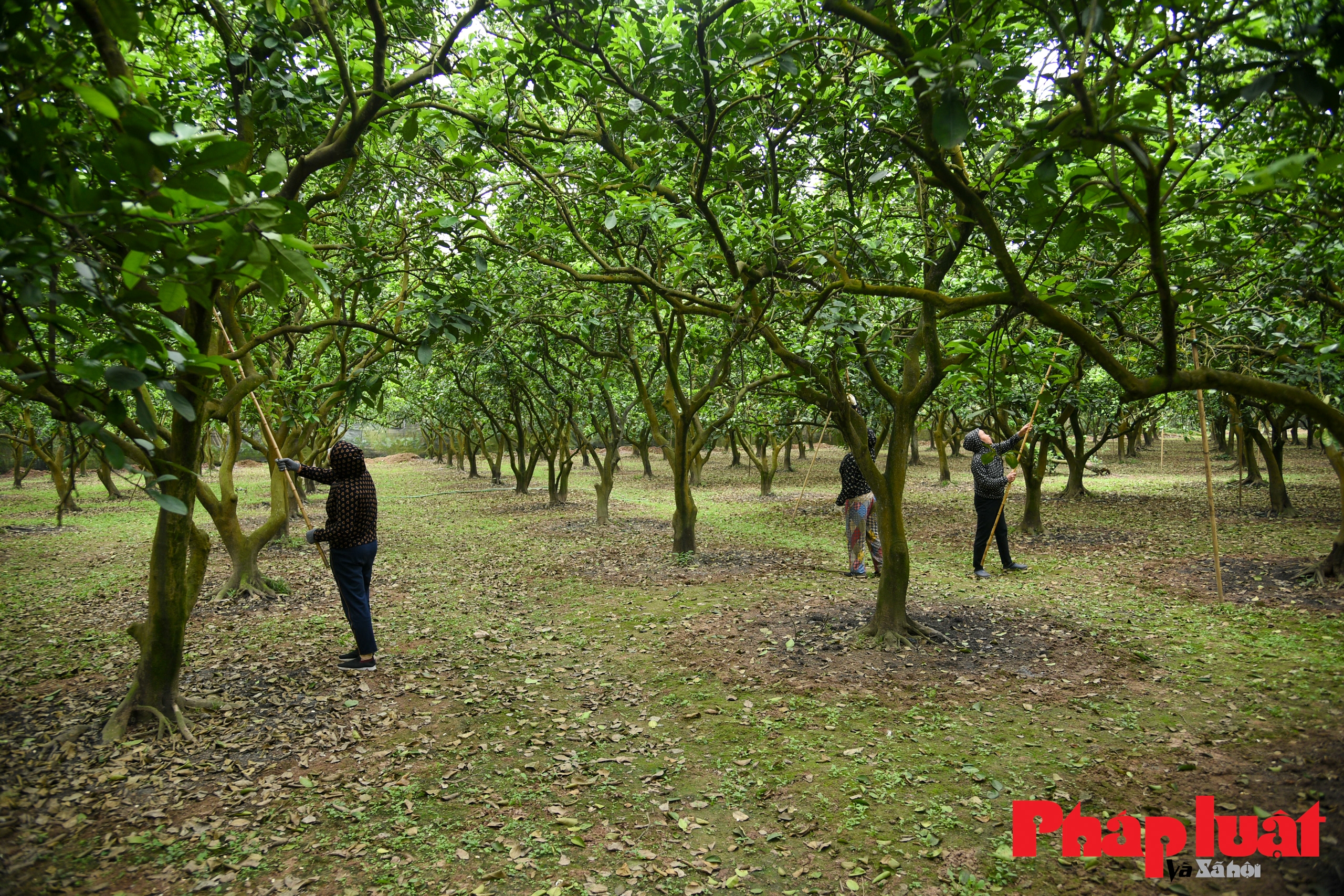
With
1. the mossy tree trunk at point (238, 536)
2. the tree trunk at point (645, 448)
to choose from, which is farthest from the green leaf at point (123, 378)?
the tree trunk at point (645, 448)

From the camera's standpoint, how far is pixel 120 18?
2182mm

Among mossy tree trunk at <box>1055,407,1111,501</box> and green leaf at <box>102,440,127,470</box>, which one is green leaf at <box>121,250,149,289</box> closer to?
green leaf at <box>102,440,127,470</box>

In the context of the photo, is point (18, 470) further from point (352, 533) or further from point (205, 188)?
point (205, 188)

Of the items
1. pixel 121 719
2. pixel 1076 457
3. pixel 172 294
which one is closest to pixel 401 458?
pixel 1076 457

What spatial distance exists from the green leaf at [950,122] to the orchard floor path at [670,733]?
10.2 feet

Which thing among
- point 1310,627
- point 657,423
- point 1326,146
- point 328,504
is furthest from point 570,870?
point 657,423

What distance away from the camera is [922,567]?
9.76 m

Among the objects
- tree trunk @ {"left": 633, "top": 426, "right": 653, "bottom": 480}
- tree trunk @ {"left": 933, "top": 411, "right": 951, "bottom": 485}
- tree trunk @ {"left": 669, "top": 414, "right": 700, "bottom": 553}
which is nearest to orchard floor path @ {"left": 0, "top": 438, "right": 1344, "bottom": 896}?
tree trunk @ {"left": 669, "top": 414, "right": 700, "bottom": 553}

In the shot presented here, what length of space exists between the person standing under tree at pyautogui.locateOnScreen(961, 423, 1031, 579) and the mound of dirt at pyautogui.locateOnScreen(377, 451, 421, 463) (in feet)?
153

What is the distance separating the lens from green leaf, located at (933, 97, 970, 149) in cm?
250

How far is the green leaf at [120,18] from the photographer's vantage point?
2.14m

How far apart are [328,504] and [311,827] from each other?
2.72 m

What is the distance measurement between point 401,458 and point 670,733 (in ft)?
170

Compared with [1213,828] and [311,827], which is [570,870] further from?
[1213,828]
